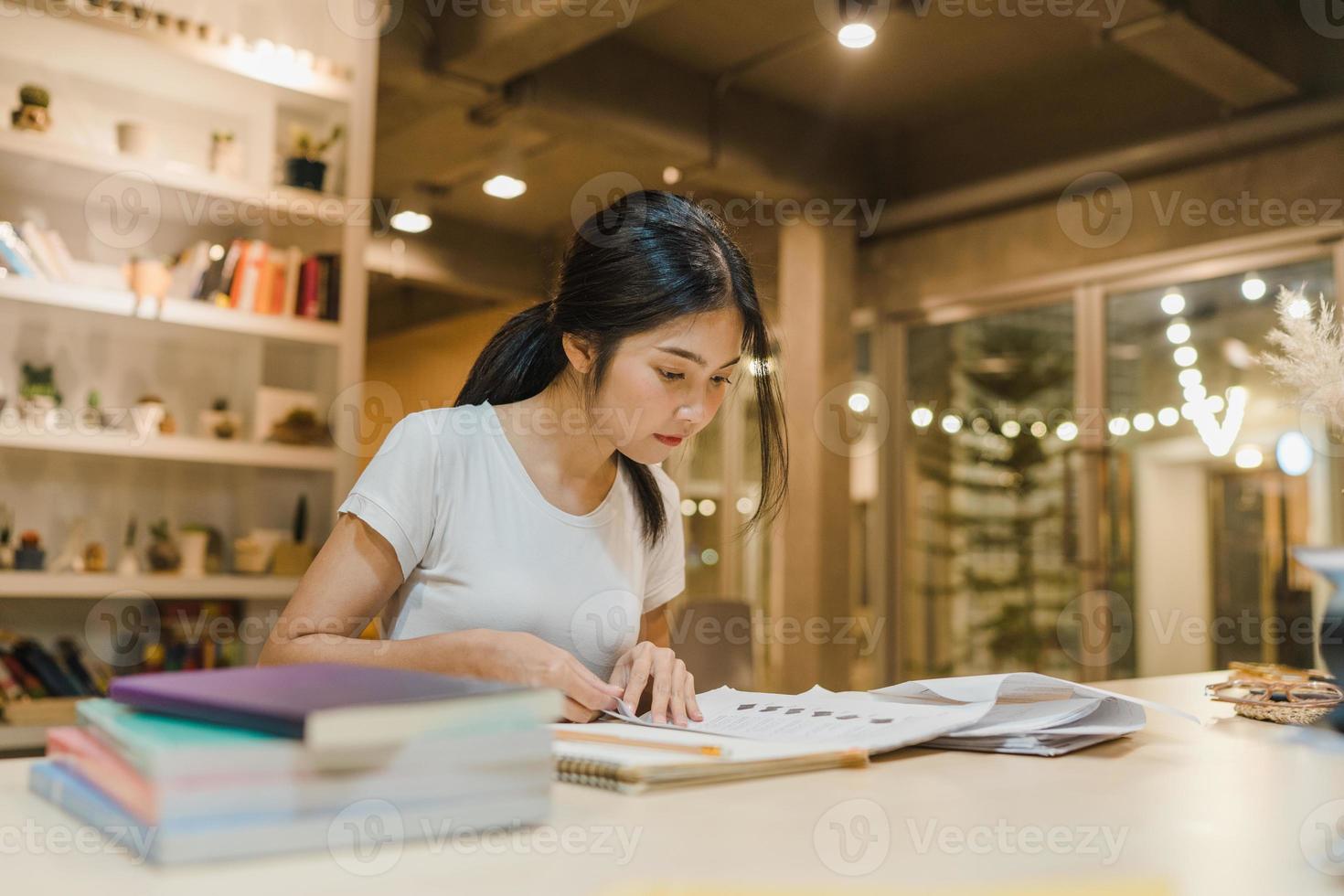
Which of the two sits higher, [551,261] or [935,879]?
[551,261]

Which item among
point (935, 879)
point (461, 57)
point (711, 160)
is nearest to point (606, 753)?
point (935, 879)

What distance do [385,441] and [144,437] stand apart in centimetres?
189

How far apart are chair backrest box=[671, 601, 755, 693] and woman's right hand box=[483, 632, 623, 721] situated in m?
1.09

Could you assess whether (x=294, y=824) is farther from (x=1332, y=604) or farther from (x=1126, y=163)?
(x=1126, y=163)

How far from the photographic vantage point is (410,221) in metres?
6.36

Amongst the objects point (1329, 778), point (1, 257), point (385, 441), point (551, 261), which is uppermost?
point (1, 257)

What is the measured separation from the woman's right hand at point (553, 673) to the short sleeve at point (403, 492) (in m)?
0.33

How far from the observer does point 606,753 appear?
2.87 ft

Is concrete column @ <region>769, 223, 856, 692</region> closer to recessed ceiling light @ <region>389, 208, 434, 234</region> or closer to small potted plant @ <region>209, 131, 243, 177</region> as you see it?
recessed ceiling light @ <region>389, 208, 434, 234</region>

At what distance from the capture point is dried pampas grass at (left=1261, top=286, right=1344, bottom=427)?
1328 millimetres

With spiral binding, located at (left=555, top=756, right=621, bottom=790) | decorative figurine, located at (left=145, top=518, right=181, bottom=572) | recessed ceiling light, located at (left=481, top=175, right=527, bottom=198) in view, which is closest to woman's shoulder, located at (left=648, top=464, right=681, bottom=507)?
spiral binding, located at (left=555, top=756, right=621, bottom=790)

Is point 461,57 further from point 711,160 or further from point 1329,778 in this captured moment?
point 1329,778

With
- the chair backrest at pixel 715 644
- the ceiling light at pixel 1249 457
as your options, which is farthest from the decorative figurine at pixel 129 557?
the ceiling light at pixel 1249 457

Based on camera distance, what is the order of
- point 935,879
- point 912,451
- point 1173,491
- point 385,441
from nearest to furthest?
1. point 935,879
2. point 385,441
3. point 1173,491
4. point 912,451
